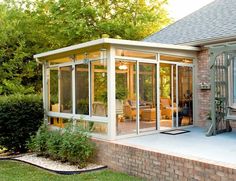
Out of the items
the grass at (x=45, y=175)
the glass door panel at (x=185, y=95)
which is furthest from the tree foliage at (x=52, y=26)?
the grass at (x=45, y=175)

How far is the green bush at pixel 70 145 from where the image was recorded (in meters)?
8.47

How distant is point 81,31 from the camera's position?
19.9 metres

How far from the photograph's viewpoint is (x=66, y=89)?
409 inches

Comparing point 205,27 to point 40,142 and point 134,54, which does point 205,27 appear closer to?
point 134,54

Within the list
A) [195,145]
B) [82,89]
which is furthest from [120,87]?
[195,145]

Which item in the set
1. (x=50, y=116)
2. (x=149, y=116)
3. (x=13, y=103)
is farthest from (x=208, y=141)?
(x=13, y=103)

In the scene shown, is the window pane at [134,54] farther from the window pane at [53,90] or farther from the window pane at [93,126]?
the window pane at [53,90]

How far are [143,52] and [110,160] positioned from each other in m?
3.32

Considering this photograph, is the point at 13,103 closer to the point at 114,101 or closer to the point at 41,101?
the point at 41,101

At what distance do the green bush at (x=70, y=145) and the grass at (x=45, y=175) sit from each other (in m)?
0.78

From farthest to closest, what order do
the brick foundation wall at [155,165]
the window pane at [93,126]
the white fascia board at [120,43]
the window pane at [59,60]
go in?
the window pane at [59,60]
the window pane at [93,126]
the white fascia board at [120,43]
the brick foundation wall at [155,165]

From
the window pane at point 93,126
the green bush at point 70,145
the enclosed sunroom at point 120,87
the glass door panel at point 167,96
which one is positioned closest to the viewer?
the green bush at point 70,145

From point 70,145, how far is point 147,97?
2.74 metres

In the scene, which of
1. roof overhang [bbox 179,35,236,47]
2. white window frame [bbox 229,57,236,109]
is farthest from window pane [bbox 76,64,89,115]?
white window frame [bbox 229,57,236,109]
